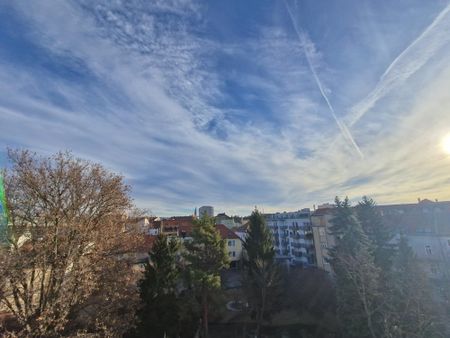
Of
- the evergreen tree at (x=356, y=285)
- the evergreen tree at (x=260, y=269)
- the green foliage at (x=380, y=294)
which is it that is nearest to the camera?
the green foliage at (x=380, y=294)

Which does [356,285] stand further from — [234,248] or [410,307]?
[234,248]

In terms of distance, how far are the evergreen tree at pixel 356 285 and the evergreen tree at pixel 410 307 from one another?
1.08 m

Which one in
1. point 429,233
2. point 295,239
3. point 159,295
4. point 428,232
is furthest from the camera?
point 295,239

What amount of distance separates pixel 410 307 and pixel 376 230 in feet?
39.2

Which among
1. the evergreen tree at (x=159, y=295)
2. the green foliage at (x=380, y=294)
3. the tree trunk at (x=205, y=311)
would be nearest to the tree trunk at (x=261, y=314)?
the tree trunk at (x=205, y=311)

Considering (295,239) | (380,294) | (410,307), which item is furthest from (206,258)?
(295,239)

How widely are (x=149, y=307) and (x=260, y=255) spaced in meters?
14.3

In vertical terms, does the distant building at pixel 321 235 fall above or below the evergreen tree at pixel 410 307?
above

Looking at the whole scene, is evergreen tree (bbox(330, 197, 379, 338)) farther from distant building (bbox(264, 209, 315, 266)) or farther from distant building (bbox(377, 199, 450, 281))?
distant building (bbox(264, 209, 315, 266))

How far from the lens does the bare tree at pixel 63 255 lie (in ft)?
42.5

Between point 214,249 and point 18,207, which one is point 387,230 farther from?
point 18,207

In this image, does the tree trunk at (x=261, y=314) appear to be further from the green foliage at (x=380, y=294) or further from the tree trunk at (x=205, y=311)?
the green foliage at (x=380, y=294)

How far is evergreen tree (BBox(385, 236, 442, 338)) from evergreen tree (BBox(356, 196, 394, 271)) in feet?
18.0

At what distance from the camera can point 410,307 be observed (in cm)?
1820
